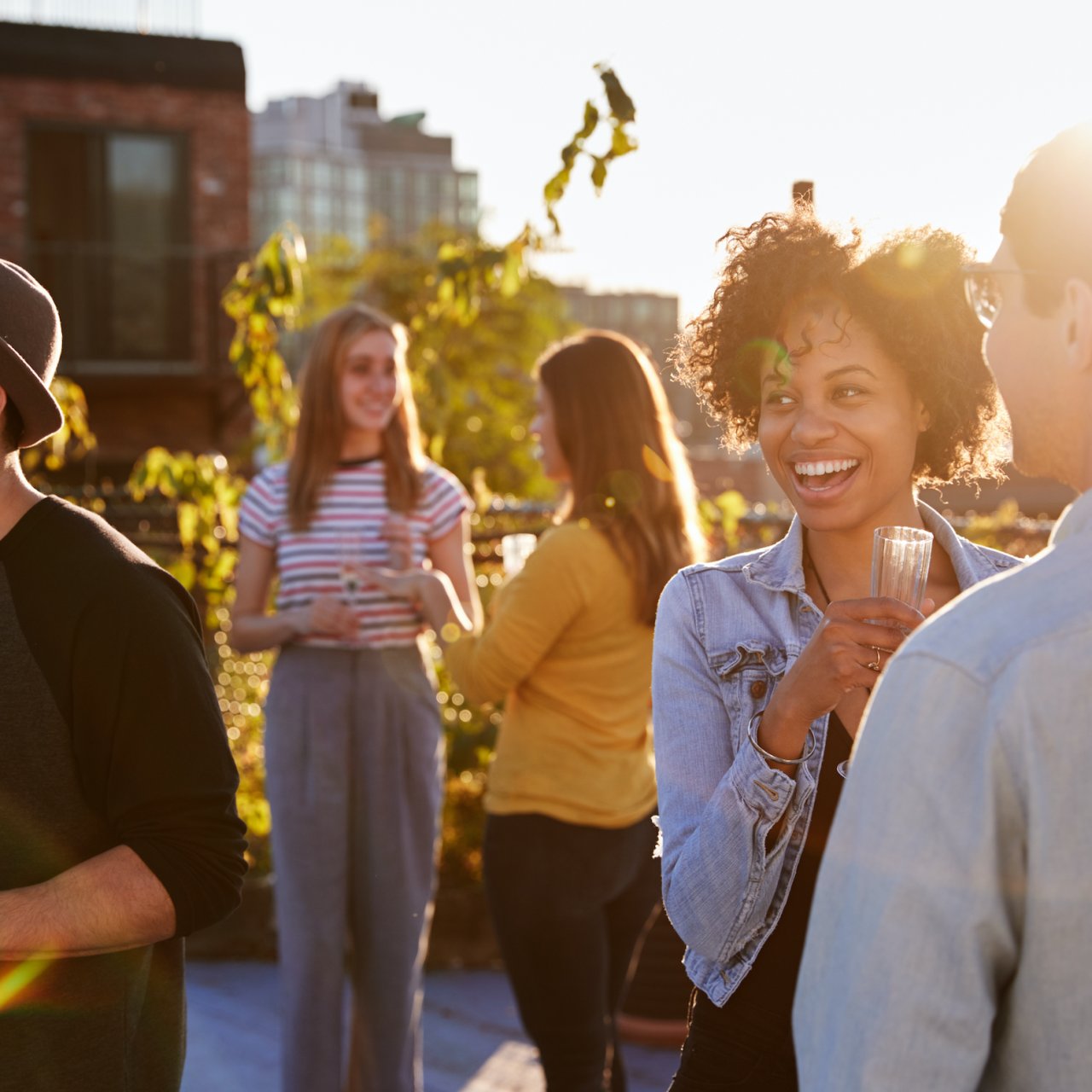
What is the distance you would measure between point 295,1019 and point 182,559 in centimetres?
278

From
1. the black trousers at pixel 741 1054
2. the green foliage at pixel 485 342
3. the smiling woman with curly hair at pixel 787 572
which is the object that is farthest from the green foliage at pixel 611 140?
the green foliage at pixel 485 342

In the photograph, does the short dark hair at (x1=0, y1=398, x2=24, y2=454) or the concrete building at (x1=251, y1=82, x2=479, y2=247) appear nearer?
the short dark hair at (x1=0, y1=398, x2=24, y2=454)

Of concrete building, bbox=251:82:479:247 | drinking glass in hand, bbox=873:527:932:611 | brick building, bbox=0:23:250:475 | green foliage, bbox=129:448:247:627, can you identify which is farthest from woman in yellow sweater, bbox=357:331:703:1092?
concrete building, bbox=251:82:479:247

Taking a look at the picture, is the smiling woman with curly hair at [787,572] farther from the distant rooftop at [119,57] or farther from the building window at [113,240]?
the distant rooftop at [119,57]

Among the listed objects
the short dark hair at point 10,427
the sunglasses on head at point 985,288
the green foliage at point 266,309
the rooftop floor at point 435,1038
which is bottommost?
the rooftop floor at point 435,1038

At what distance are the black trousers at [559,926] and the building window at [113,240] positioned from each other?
1446cm

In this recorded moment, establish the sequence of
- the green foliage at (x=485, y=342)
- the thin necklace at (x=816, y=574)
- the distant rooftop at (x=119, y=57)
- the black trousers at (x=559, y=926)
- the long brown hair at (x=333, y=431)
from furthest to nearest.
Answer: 1. the green foliage at (x=485, y=342)
2. the distant rooftop at (x=119, y=57)
3. the long brown hair at (x=333, y=431)
4. the black trousers at (x=559, y=926)
5. the thin necklace at (x=816, y=574)

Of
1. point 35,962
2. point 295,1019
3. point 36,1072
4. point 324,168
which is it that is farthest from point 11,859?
point 324,168

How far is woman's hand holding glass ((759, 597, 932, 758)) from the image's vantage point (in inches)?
66.1

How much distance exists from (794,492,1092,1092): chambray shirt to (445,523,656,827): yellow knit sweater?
89.3 inches

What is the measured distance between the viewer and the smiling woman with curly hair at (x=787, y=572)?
1938mm

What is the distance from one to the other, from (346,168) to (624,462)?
86337 millimetres

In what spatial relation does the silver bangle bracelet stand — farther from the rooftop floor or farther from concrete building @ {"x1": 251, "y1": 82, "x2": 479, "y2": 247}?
concrete building @ {"x1": 251, "y1": 82, "x2": 479, "y2": 247}

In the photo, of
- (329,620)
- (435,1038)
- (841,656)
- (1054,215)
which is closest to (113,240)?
(435,1038)
